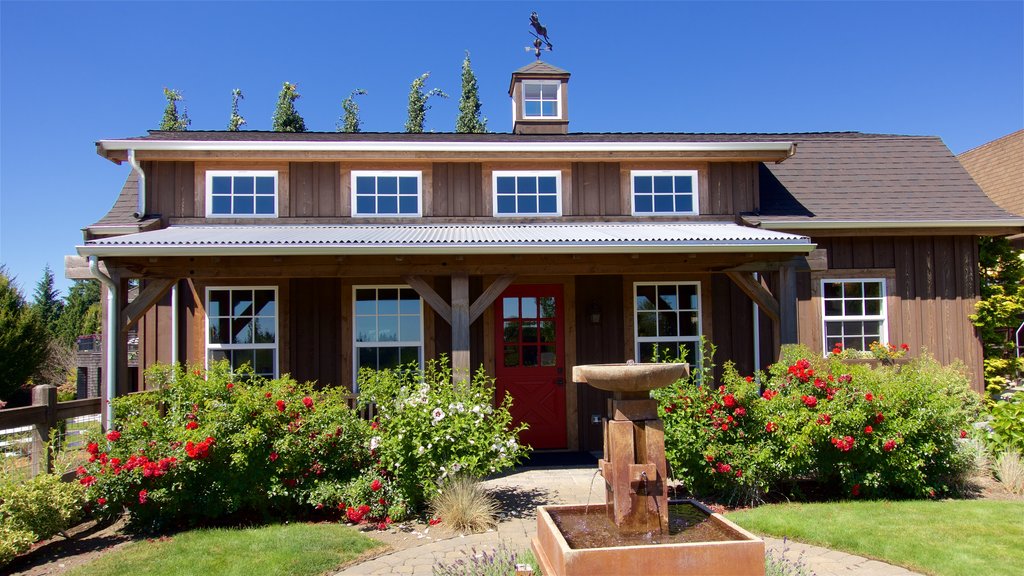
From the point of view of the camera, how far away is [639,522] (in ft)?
13.7

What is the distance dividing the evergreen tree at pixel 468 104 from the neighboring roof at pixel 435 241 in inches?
775

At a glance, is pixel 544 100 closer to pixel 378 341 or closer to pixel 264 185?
pixel 264 185

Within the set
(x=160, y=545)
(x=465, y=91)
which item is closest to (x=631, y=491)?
(x=160, y=545)

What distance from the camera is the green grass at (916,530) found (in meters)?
4.73

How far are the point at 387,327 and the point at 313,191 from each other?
2138 millimetres

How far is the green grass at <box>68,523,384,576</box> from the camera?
4703 millimetres

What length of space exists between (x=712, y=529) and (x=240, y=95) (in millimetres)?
26505

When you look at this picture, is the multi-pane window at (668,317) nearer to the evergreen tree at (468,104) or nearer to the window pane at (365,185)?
the window pane at (365,185)

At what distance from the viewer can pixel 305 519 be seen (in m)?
6.07

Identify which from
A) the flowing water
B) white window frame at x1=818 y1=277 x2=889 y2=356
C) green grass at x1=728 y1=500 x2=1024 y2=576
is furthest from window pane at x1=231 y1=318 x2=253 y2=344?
white window frame at x1=818 y1=277 x2=889 y2=356

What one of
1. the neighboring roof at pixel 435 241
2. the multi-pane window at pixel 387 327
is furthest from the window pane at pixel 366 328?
the neighboring roof at pixel 435 241

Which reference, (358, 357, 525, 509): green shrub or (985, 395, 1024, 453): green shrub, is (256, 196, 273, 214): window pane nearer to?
(358, 357, 525, 509): green shrub

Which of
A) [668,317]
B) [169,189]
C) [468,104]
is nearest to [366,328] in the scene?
[169,189]

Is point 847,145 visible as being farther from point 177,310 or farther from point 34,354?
point 34,354
